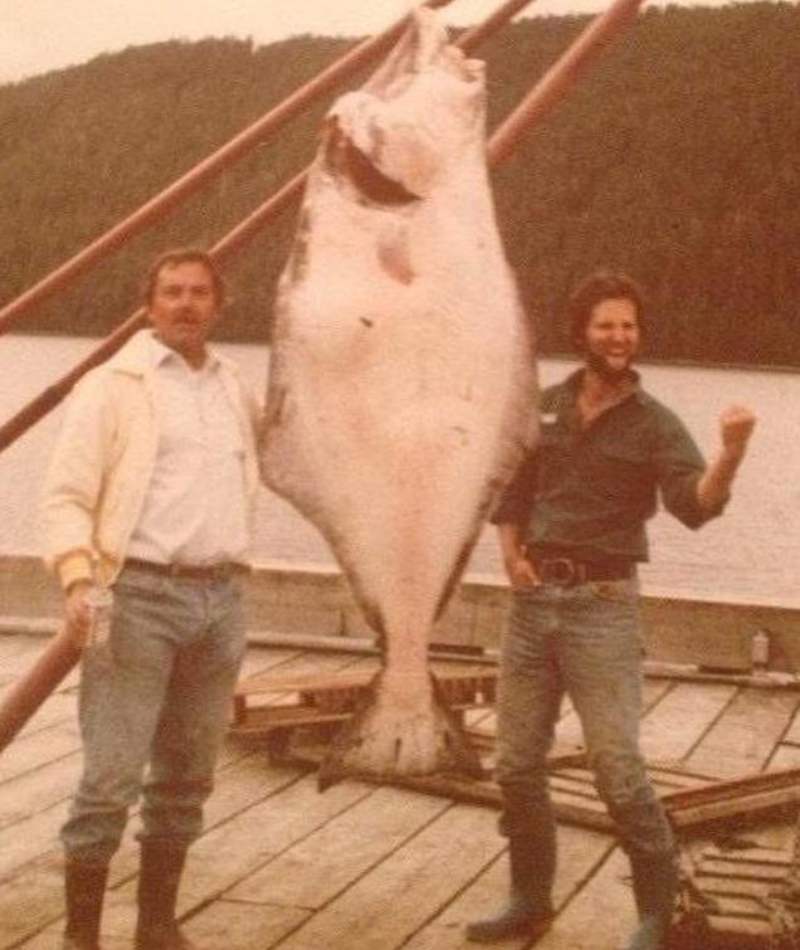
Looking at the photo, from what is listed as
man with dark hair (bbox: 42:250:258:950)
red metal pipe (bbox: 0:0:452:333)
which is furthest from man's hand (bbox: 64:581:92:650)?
red metal pipe (bbox: 0:0:452:333)

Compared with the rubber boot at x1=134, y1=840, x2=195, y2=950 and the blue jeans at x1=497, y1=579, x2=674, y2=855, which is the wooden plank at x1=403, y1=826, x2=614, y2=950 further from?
the rubber boot at x1=134, y1=840, x2=195, y2=950

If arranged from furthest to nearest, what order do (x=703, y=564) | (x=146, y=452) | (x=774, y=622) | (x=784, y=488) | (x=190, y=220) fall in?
(x=190, y=220)
(x=784, y=488)
(x=703, y=564)
(x=774, y=622)
(x=146, y=452)

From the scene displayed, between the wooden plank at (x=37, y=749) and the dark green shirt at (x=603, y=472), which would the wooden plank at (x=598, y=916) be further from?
the wooden plank at (x=37, y=749)

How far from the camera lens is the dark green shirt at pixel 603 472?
14.6ft

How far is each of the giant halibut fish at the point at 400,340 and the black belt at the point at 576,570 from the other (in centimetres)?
179

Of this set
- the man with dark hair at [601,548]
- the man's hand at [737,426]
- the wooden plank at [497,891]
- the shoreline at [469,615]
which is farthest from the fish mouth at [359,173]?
the shoreline at [469,615]

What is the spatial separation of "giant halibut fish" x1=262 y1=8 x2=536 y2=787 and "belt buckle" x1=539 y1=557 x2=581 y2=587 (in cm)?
179

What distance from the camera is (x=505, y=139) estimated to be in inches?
133

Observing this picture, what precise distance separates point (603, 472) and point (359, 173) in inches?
77.3

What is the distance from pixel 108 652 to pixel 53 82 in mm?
129556

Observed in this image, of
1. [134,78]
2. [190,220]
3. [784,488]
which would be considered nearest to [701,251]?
[190,220]

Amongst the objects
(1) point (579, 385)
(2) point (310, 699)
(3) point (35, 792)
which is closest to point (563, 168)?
(2) point (310, 699)

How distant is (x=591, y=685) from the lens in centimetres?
448

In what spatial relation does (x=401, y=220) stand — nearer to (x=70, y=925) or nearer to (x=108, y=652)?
(x=108, y=652)
